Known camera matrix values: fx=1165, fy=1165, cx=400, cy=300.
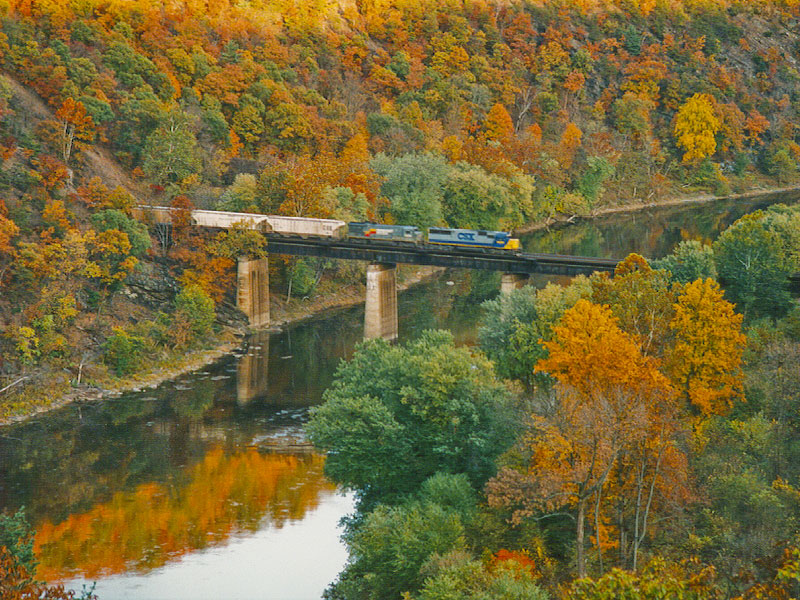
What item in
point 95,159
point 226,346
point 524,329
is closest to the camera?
point 524,329

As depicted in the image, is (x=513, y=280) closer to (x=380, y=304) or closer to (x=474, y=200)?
(x=380, y=304)

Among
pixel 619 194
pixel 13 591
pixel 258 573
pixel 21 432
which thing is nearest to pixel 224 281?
pixel 21 432

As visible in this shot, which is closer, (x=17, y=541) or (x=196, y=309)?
(x=17, y=541)

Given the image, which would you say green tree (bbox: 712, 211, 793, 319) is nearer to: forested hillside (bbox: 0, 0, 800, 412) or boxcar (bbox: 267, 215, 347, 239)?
boxcar (bbox: 267, 215, 347, 239)

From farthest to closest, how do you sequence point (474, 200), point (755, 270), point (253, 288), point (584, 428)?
point (474, 200) → point (253, 288) → point (755, 270) → point (584, 428)

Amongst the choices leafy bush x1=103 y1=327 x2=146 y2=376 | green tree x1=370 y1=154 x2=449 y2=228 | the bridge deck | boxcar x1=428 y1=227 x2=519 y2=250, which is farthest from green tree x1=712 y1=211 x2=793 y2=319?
leafy bush x1=103 y1=327 x2=146 y2=376

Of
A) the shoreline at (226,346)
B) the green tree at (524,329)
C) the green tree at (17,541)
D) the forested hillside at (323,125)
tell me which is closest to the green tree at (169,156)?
the forested hillside at (323,125)

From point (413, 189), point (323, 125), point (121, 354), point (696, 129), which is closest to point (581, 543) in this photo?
point (121, 354)
